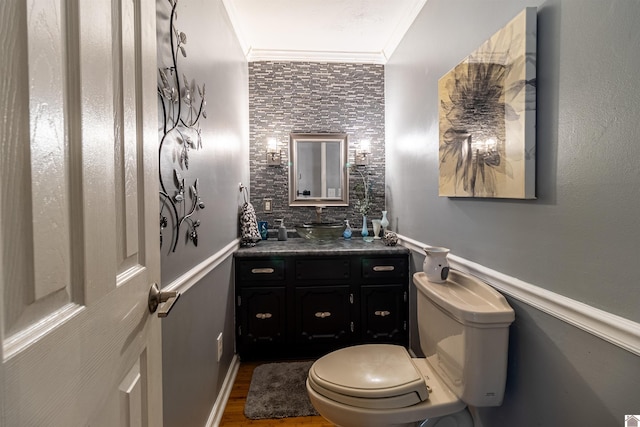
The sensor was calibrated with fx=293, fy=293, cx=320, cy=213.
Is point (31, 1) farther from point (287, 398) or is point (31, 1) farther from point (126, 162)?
point (287, 398)

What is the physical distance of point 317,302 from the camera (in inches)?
85.0

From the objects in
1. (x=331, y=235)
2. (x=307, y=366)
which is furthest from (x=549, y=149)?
(x=307, y=366)

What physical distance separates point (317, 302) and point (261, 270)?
475 millimetres

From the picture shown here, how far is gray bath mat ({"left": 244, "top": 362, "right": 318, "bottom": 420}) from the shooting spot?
1678 mm

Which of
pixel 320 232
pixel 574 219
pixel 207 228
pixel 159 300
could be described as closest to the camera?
Answer: pixel 159 300

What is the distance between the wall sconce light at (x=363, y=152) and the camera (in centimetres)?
271

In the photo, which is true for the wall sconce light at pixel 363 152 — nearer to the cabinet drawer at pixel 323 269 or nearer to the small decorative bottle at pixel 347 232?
the small decorative bottle at pixel 347 232

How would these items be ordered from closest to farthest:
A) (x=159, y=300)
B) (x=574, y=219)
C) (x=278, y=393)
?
(x=159, y=300) → (x=574, y=219) → (x=278, y=393)

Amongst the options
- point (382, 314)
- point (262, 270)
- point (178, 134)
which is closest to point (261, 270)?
point (262, 270)

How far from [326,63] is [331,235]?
1.57 metres

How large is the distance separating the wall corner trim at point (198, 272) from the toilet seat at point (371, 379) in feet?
2.13

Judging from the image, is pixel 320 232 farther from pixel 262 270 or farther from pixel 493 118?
pixel 493 118

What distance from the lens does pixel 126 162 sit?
587 mm

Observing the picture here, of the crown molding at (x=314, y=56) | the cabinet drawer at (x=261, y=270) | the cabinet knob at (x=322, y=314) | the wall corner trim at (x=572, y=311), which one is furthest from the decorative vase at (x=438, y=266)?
the crown molding at (x=314, y=56)
